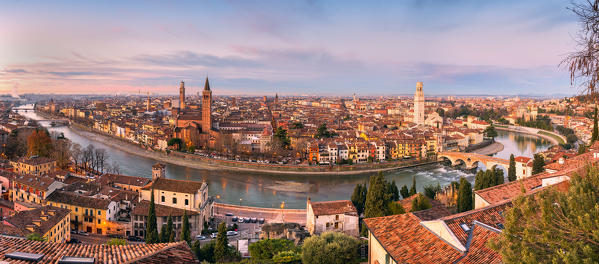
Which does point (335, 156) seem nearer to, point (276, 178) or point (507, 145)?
point (276, 178)

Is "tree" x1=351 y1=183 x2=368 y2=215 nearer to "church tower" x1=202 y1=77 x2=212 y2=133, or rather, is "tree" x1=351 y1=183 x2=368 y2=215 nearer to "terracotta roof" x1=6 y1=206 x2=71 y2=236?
"terracotta roof" x1=6 y1=206 x2=71 y2=236

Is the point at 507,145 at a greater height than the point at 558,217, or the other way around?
the point at 558,217

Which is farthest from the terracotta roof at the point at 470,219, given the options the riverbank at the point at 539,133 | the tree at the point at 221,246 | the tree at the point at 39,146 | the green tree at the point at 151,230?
the riverbank at the point at 539,133

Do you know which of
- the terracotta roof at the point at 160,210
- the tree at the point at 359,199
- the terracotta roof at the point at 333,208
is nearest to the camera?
the terracotta roof at the point at 333,208

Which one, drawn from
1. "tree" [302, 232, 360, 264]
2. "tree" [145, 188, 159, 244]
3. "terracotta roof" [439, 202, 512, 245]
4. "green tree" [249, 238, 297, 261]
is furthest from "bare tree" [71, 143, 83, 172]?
"terracotta roof" [439, 202, 512, 245]

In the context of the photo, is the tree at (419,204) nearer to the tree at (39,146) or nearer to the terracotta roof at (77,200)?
the terracotta roof at (77,200)

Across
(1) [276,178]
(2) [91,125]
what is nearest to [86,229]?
(1) [276,178]
